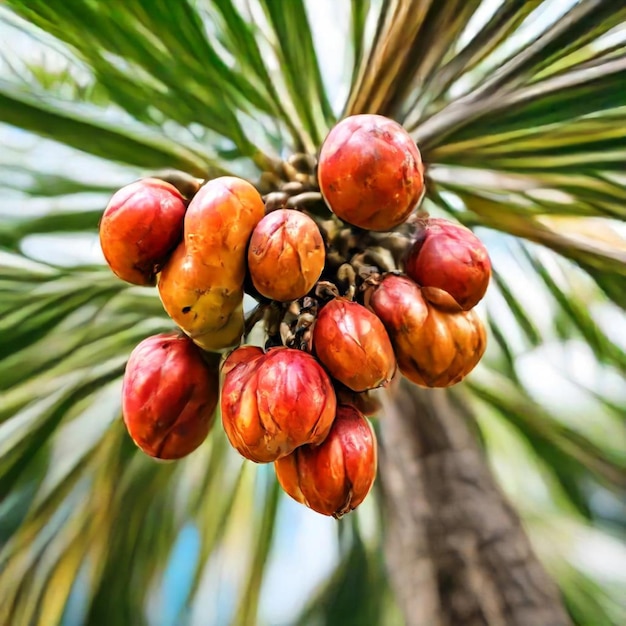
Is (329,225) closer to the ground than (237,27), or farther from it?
→ closer to the ground

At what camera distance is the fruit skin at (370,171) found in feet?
1.19

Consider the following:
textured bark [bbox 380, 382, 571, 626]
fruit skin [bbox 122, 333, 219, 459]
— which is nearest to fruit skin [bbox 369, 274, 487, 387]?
fruit skin [bbox 122, 333, 219, 459]

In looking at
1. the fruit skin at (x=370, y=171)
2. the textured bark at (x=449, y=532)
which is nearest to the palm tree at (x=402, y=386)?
the textured bark at (x=449, y=532)

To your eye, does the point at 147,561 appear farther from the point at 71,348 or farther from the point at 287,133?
the point at 287,133

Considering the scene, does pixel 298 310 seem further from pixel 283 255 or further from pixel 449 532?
pixel 449 532

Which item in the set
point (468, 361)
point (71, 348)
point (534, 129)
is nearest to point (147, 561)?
point (71, 348)

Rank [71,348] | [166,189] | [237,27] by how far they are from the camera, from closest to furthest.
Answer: [166,189] < [237,27] < [71,348]

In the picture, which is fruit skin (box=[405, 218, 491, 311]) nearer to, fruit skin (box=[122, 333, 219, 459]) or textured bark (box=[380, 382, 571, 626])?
fruit skin (box=[122, 333, 219, 459])

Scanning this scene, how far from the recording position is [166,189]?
38 cm

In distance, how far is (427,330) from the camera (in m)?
0.38

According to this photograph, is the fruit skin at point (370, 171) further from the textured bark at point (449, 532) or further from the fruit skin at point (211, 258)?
the textured bark at point (449, 532)

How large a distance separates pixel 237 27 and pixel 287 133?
0.35ft

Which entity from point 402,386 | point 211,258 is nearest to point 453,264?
point 211,258

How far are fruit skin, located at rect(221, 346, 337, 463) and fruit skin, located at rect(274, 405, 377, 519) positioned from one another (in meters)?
0.01
